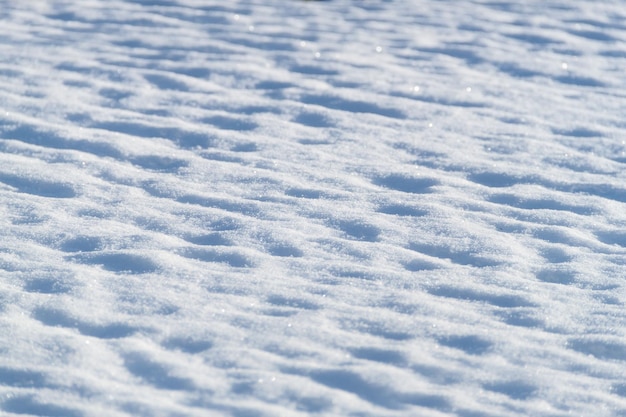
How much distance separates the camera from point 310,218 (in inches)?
137

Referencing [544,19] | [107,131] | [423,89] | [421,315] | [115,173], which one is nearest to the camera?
[421,315]

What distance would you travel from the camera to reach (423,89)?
4957 mm

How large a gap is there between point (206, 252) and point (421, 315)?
0.84 m

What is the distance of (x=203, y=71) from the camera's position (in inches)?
201

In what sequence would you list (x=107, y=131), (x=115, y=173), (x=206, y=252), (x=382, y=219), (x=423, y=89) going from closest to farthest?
1. (x=206, y=252)
2. (x=382, y=219)
3. (x=115, y=173)
4. (x=107, y=131)
5. (x=423, y=89)

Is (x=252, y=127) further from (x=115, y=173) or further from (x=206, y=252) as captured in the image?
(x=206, y=252)

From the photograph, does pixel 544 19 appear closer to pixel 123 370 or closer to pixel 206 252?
pixel 206 252

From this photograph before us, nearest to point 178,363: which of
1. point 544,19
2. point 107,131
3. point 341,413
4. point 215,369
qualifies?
point 215,369

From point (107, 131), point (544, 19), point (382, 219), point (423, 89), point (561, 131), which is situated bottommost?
point (382, 219)

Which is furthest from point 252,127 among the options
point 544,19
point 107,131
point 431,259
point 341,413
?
point 544,19

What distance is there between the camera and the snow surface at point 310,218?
2512mm

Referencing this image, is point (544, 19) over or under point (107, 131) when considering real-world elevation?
over

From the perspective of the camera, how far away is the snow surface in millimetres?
2512

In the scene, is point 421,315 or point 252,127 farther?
point 252,127
